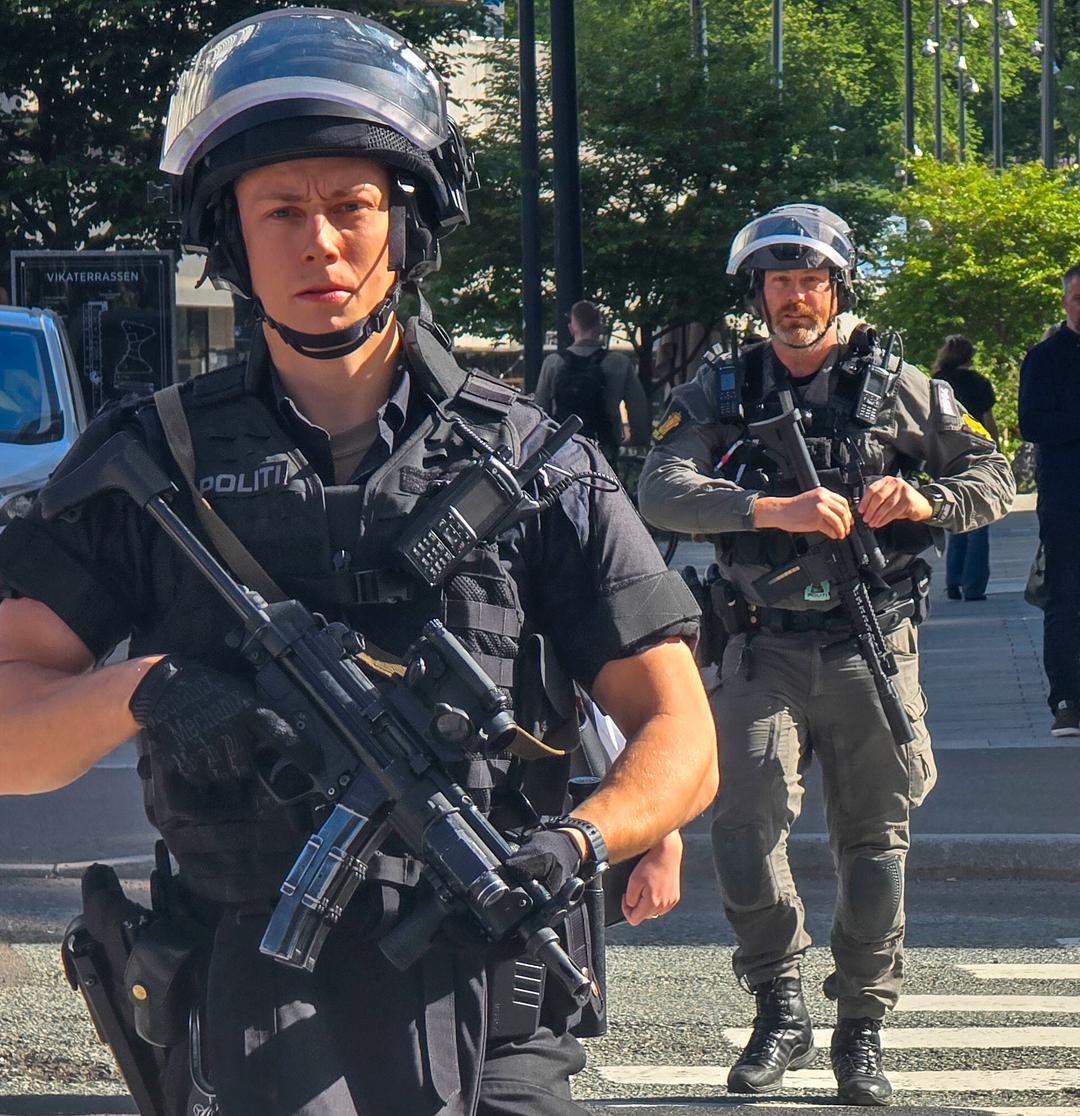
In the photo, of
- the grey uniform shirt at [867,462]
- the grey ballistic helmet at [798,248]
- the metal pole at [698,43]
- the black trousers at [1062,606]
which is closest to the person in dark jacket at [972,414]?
the black trousers at [1062,606]

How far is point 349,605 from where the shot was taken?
7.94 ft

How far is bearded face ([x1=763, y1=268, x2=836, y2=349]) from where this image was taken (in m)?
4.96

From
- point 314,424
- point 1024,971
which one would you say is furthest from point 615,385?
point 314,424

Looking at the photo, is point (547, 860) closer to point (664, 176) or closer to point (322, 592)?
point (322, 592)

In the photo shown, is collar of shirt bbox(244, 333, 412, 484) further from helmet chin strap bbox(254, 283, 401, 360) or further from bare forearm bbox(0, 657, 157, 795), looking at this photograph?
bare forearm bbox(0, 657, 157, 795)

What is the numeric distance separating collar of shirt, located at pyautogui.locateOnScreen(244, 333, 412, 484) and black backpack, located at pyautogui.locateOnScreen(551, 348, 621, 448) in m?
11.4

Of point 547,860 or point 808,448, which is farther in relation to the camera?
point 808,448

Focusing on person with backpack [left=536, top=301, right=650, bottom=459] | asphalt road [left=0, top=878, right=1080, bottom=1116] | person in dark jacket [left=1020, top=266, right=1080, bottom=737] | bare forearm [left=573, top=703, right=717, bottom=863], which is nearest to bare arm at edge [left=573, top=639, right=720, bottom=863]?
bare forearm [left=573, top=703, right=717, bottom=863]

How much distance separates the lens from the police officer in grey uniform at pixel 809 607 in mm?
4848

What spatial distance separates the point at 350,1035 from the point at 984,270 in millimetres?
23075

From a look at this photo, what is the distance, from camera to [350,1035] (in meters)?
2.34

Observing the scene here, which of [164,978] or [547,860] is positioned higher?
[547,860]

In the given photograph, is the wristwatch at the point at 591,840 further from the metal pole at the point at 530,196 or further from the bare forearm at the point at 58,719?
the metal pole at the point at 530,196

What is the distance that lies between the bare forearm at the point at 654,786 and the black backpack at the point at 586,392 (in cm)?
1155
